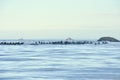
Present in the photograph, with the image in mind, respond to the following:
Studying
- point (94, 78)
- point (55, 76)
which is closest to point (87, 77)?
point (94, 78)

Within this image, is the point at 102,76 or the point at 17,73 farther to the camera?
the point at 17,73

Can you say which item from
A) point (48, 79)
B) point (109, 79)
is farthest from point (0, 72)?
point (109, 79)

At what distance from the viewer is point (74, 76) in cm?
2736

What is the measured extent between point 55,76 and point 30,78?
2284 mm

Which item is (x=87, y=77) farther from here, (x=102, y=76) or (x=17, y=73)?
(x=17, y=73)

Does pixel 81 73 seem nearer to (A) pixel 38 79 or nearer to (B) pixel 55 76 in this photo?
(B) pixel 55 76

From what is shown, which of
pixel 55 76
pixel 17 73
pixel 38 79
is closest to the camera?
pixel 38 79

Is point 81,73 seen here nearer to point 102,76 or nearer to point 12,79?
point 102,76

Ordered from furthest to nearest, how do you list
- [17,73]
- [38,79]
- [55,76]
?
[17,73] < [55,76] < [38,79]

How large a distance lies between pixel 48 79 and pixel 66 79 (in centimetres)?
136

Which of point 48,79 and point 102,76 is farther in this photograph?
point 102,76

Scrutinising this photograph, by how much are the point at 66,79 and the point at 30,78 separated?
280 centimetres

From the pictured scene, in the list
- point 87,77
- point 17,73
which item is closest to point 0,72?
point 17,73

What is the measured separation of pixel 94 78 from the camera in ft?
85.2
